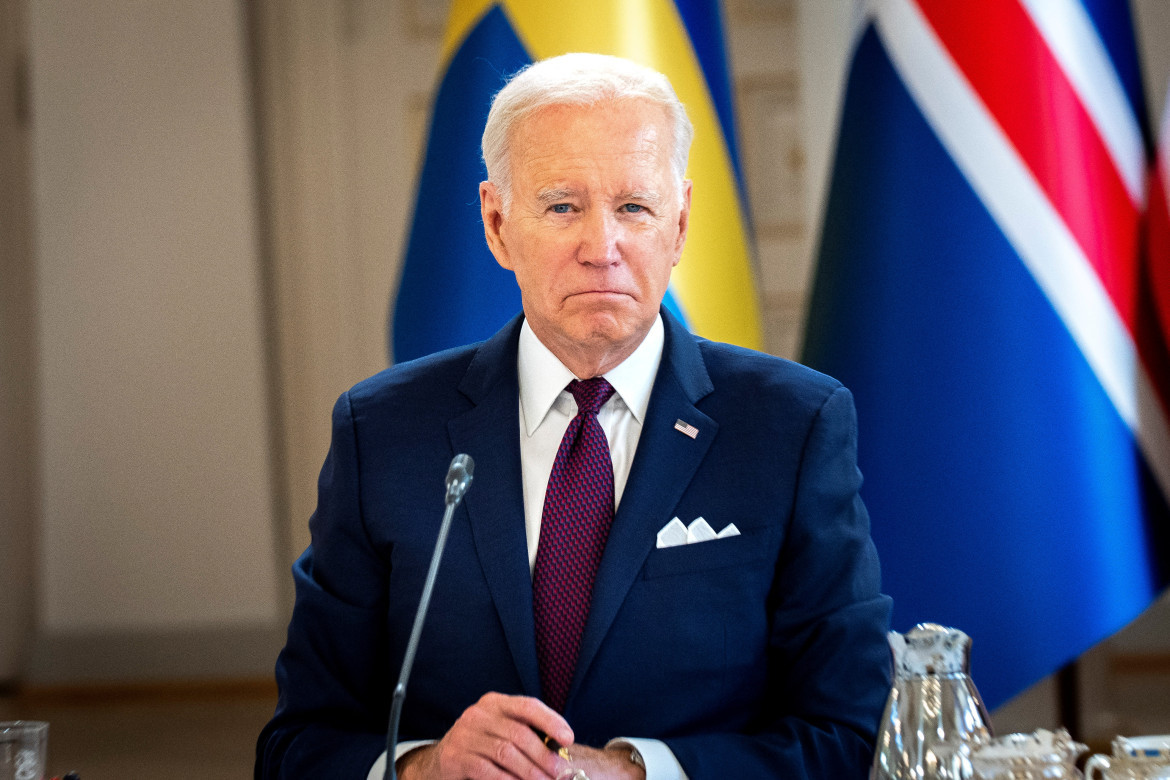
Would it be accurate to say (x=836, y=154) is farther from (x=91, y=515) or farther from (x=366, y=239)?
(x=91, y=515)

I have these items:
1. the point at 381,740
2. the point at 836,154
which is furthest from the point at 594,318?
the point at 836,154

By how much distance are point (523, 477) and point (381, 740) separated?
12.7 inches

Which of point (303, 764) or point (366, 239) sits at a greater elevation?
point (366, 239)

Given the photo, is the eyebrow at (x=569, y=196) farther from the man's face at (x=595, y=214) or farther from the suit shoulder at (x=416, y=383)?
the suit shoulder at (x=416, y=383)

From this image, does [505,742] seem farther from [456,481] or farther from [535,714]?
[456,481]

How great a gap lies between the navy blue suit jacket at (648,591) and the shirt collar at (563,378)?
0.06 ft

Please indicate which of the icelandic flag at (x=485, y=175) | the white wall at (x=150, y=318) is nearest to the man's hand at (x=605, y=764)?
the icelandic flag at (x=485, y=175)

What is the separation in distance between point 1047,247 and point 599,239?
2.85ft

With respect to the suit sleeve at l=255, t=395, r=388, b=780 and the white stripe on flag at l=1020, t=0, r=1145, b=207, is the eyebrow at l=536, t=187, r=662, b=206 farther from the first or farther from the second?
the white stripe on flag at l=1020, t=0, r=1145, b=207

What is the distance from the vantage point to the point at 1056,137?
70.1 inches

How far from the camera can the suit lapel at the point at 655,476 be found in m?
1.20

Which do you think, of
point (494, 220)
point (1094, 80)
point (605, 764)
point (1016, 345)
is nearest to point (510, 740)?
point (605, 764)

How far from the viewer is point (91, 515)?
4.43 meters

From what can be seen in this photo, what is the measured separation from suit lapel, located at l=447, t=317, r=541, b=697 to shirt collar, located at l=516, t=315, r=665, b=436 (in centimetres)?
2
